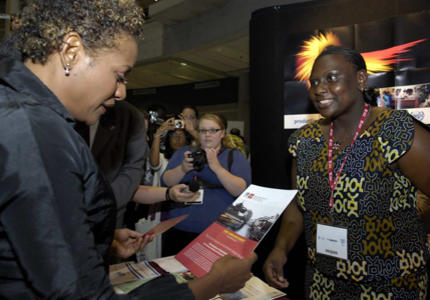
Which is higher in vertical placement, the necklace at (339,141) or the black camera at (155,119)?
the black camera at (155,119)

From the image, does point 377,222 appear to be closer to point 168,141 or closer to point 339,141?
point 339,141

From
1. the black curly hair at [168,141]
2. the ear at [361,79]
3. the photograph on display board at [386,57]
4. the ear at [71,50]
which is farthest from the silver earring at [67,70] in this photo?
the black curly hair at [168,141]

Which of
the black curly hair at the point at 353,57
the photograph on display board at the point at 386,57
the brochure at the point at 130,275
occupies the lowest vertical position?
the brochure at the point at 130,275

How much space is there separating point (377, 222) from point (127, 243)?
3.34 feet

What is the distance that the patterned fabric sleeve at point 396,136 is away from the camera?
121 cm

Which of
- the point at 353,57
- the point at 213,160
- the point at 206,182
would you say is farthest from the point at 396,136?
the point at 206,182

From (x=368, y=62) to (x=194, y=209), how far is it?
1893 millimetres

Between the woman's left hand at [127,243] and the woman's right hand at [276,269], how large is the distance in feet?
1.83

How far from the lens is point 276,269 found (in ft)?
4.53

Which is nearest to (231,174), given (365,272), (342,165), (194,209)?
(194,209)

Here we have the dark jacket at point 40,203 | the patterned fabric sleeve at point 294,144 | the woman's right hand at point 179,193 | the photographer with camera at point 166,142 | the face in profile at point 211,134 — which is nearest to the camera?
the dark jacket at point 40,203

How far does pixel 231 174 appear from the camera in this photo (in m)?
2.33

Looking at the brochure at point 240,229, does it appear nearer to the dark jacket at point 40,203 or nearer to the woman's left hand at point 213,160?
the dark jacket at point 40,203

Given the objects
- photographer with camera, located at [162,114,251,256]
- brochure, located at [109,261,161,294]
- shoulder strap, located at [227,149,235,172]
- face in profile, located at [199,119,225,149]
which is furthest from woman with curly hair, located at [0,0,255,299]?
face in profile, located at [199,119,225,149]
